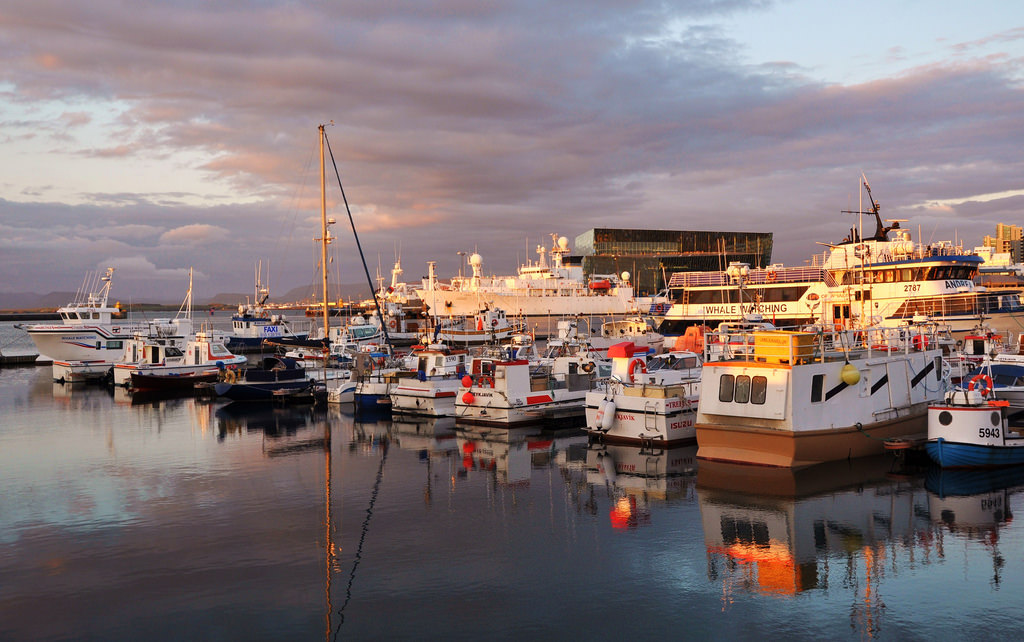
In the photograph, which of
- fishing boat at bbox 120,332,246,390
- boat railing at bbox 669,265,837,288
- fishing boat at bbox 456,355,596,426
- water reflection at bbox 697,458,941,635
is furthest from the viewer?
boat railing at bbox 669,265,837,288

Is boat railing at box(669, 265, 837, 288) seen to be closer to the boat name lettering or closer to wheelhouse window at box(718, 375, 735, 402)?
the boat name lettering

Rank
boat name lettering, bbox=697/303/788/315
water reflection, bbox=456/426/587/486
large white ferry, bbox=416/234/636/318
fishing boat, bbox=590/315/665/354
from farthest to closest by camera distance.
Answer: large white ferry, bbox=416/234/636/318, boat name lettering, bbox=697/303/788/315, fishing boat, bbox=590/315/665/354, water reflection, bbox=456/426/587/486

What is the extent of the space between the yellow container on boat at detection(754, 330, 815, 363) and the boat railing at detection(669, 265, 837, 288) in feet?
146

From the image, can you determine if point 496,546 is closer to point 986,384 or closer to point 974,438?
point 974,438

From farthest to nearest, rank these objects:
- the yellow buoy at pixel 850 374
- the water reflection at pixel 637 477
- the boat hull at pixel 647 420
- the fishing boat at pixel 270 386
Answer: the fishing boat at pixel 270 386 < the boat hull at pixel 647 420 < the yellow buoy at pixel 850 374 < the water reflection at pixel 637 477

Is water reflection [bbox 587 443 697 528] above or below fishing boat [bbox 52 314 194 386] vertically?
below

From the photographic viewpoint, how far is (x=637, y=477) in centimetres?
2008

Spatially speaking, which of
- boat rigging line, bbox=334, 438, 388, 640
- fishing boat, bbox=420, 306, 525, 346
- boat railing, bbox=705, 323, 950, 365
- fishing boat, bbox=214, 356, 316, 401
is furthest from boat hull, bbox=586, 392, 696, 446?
fishing boat, bbox=420, 306, 525, 346

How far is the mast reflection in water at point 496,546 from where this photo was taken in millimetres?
10969

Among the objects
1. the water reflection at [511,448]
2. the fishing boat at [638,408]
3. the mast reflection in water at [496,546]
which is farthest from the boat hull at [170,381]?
the fishing boat at [638,408]

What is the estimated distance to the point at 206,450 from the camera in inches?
982

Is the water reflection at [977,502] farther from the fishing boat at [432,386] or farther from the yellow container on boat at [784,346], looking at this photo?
the fishing boat at [432,386]

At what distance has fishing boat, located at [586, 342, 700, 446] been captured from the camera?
76.7 feet

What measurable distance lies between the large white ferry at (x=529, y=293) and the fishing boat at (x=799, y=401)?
8935 centimetres
